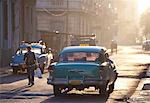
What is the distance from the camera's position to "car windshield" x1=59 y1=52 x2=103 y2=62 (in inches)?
725

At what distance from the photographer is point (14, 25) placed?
43.1 metres

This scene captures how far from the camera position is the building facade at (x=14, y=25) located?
128ft

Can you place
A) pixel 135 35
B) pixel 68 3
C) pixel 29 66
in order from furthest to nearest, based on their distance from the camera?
pixel 135 35 < pixel 68 3 < pixel 29 66

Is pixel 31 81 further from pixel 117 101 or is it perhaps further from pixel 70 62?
pixel 117 101

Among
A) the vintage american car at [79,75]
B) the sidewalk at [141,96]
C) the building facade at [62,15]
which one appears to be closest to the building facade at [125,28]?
the building facade at [62,15]

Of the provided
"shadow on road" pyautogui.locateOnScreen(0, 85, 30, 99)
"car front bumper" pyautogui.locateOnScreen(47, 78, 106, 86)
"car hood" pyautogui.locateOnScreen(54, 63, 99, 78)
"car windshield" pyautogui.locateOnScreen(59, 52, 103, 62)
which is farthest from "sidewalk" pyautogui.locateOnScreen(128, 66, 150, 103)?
"shadow on road" pyautogui.locateOnScreen(0, 85, 30, 99)

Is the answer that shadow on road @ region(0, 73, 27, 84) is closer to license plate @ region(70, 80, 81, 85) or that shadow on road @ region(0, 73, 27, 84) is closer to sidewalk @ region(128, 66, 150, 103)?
sidewalk @ region(128, 66, 150, 103)

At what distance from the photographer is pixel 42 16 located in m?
69.1

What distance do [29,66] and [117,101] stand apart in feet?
21.8

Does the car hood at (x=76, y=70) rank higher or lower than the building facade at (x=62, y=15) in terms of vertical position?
lower

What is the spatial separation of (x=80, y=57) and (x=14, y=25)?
82.4ft

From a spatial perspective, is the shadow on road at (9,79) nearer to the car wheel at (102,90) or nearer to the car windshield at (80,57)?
the car windshield at (80,57)

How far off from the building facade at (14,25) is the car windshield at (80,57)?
18.6 m

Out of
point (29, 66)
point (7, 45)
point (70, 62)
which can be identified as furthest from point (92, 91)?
point (7, 45)
